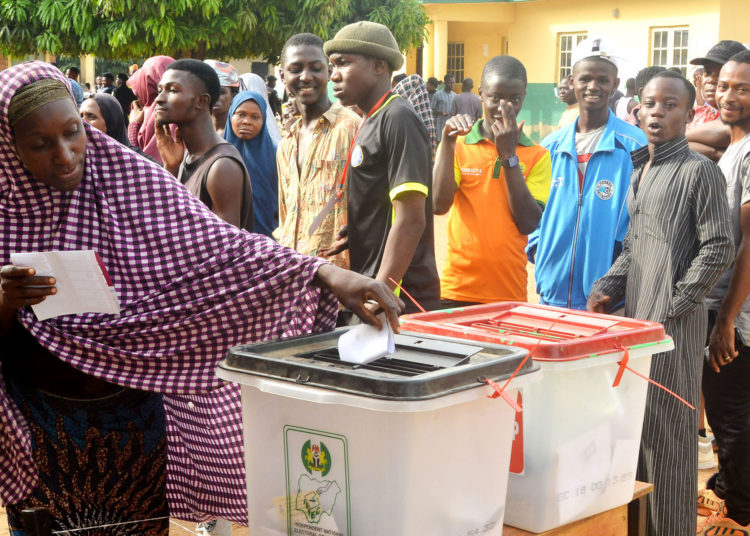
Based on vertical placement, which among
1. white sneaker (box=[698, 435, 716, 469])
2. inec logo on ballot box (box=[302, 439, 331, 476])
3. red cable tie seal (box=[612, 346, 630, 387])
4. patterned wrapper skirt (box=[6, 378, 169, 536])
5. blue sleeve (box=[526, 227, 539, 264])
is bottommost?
white sneaker (box=[698, 435, 716, 469])

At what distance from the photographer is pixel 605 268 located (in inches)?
159

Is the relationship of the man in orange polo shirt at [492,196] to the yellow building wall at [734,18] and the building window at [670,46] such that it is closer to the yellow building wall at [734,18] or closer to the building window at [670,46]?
the yellow building wall at [734,18]

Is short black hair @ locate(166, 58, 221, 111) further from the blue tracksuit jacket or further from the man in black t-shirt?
the blue tracksuit jacket

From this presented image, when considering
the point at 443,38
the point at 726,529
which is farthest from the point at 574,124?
the point at 443,38

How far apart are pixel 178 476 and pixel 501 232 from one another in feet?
6.60

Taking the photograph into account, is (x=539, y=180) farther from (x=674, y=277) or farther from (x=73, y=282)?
(x=73, y=282)

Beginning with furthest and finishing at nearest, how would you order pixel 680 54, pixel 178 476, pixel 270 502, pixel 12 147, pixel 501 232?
pixel 680 54 → pixel 501 232 → pixel 178 476 → pixel 12 147 → pixel 270 502

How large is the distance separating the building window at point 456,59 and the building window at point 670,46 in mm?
7118

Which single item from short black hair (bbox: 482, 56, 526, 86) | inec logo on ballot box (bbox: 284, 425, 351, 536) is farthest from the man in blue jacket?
inec logo on ballot box (bbox: 284, 425, 351, 536)

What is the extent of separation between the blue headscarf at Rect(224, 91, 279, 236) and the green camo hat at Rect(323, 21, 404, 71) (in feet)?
5.79

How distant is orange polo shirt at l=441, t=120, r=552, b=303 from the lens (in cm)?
424

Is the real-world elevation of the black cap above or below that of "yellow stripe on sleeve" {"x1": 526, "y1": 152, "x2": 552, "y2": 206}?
above

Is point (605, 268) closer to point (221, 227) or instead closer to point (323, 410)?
point (221, 227)

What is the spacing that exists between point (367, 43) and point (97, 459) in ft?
6.51
